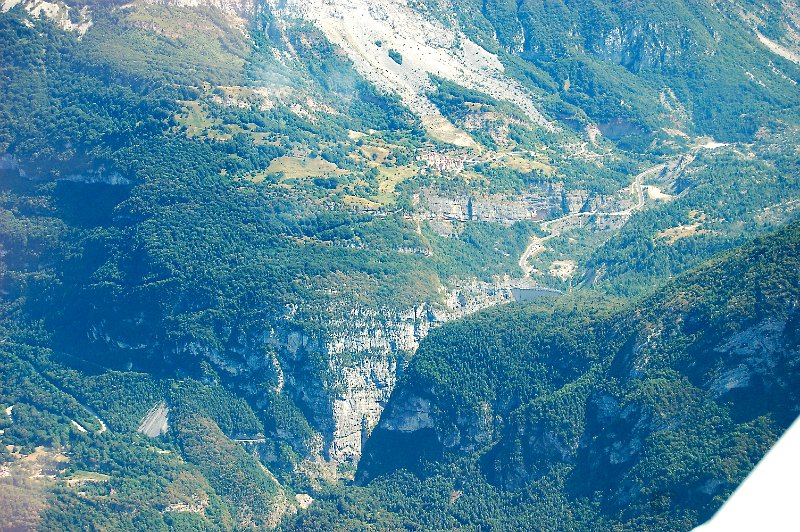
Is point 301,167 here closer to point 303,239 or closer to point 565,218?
point 303,239

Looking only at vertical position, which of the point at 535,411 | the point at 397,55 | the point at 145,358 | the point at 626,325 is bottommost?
the point at 145,358

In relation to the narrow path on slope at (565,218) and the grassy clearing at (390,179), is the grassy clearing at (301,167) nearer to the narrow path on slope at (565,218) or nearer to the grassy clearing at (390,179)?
the grassy clearing at (390,179)

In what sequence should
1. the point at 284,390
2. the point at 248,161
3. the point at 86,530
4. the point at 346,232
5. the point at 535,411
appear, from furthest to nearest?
the point at 248,161, the point at 346,232, the point at 284,390, the point at 535,411, the point at 86,530

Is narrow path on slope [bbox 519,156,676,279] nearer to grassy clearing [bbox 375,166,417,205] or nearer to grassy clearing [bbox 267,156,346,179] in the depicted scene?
grassy clearing [bbox 375,166,417,205]

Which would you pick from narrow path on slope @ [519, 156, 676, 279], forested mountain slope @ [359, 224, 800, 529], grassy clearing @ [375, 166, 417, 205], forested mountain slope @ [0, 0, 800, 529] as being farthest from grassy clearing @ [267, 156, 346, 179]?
forested mountain slope @ [359, 224, 800, 529]

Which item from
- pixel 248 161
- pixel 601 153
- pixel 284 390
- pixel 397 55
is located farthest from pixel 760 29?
→ pixel 284 390

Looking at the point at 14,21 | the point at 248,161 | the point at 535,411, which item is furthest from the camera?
the point at 14,21

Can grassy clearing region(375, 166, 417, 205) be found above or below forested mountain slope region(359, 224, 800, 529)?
below

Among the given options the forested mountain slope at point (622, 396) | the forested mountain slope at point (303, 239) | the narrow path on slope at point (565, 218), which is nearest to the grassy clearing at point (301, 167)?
the forested mountain slope at point (303, 239)

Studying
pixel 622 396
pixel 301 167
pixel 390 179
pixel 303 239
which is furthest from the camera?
pixel 390 179

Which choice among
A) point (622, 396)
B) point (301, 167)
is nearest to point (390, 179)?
point (301, 167)

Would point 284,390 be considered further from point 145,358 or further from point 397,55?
point 397,55
